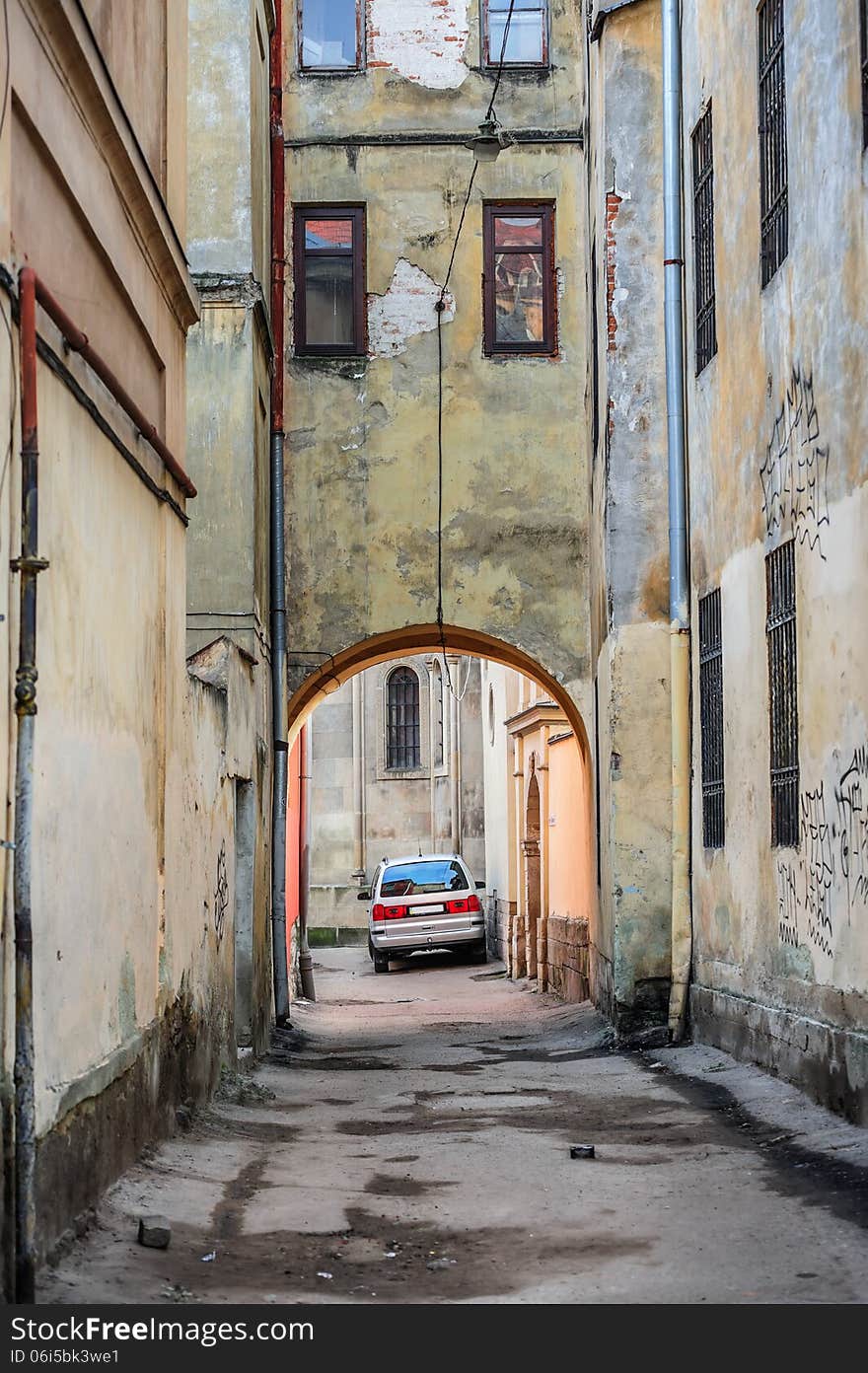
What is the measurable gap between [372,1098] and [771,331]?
5728 millimetres

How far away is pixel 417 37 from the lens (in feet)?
58.6

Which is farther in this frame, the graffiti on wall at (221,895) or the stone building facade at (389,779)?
the stone building facade at (389,779)

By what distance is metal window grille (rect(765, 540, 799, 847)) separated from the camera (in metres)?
10.3

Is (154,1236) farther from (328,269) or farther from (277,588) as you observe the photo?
(328,269)

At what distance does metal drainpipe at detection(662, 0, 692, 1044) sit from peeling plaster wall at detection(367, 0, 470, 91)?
4076 millimetres

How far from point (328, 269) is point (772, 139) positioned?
24.7 ft

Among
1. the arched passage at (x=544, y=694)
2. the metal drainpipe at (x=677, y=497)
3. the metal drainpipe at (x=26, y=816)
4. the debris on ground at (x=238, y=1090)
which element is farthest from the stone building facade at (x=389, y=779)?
the metal drainpipe at (x=26, y=816)

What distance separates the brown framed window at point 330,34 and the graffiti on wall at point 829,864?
1094 centimetres

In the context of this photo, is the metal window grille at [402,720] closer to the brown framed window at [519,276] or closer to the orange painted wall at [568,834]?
the orange painted wall at [568,834]

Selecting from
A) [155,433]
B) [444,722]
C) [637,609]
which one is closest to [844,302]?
[155,433]

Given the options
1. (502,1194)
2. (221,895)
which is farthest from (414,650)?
(502,1194)

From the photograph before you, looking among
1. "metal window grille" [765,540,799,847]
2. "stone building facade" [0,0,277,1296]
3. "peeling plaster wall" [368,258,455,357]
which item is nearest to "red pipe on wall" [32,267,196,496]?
"stone building facade" [0,0,277,1296]

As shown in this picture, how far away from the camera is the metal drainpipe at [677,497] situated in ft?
46.1

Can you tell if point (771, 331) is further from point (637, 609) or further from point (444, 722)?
point (444, 722)
